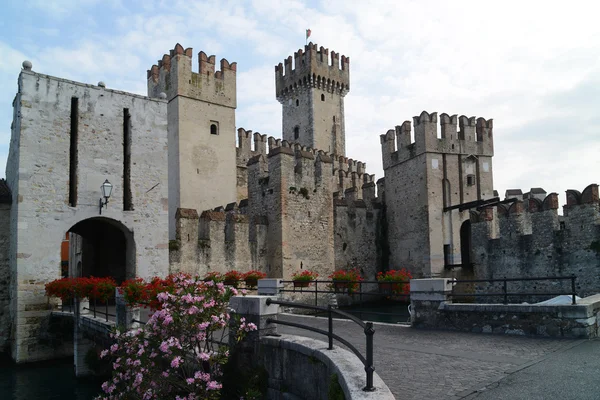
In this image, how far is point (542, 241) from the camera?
2219 cm

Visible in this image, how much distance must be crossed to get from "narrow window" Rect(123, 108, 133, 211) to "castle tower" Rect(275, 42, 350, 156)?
2849 cm

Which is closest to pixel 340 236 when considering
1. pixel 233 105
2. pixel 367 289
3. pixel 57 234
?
pixel 367 289

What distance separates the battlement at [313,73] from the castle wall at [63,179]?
29416 mm

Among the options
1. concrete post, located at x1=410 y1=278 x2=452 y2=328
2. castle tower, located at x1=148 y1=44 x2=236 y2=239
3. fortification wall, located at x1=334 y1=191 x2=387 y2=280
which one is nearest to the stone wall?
concrete post, located at x1=410 y1=278 x2=452 y2=328

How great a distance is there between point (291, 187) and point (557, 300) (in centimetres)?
1379

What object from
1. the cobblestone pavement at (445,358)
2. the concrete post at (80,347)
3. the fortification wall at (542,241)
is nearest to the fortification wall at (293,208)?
the fortification wall at (542,241)

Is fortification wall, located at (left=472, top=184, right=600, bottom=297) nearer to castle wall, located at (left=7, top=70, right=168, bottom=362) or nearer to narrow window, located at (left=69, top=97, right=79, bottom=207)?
castle wall, located at (left=7, top=70, right=168, bottom=362)

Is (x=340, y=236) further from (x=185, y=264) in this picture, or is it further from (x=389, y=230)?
(x=185, y=264)

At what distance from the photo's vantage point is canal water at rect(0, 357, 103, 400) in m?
12.6

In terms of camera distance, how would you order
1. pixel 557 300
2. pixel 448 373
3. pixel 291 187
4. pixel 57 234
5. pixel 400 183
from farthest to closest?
pixel 400 183 → pixel 291 187 → pixel 57 234 → pixel 557 300 → pixel 448 373

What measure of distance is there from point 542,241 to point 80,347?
62.8 feet

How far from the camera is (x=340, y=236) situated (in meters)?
27.5

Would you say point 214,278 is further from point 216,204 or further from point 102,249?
point 216,204

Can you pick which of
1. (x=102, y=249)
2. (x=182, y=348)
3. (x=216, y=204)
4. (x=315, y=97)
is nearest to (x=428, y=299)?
(x=182, y=348)
